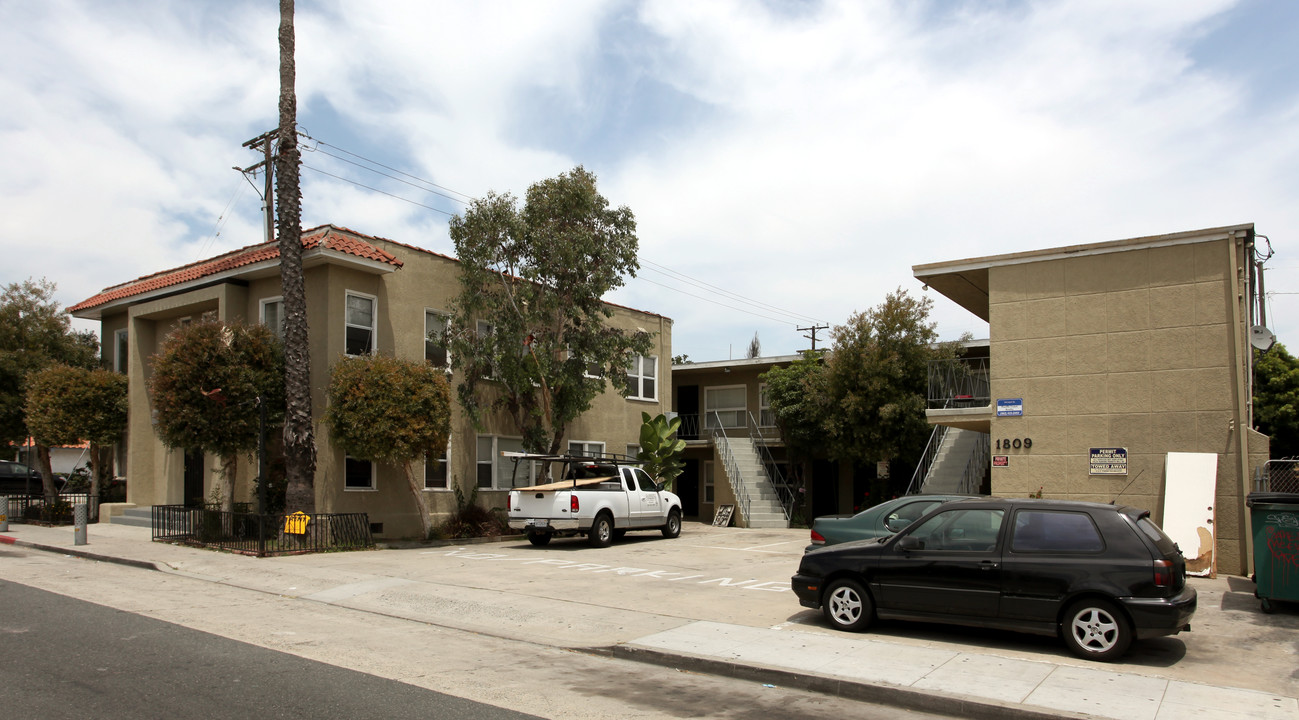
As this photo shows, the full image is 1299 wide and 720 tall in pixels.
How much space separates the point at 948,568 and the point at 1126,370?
352 inches

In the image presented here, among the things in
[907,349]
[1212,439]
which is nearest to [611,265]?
[907,349]

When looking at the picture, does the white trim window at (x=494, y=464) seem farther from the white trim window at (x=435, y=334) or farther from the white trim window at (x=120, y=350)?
the white trim window at (x=120, y=350)

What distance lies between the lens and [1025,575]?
331 inches

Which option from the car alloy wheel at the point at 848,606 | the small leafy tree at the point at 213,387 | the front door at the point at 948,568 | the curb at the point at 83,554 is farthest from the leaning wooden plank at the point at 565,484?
the front door at the point at 948,568

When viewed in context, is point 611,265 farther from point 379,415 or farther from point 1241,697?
point 1241,697

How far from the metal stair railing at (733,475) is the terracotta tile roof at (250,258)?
41.9ft

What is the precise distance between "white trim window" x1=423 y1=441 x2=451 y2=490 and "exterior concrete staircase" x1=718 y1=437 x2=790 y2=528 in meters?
9.63

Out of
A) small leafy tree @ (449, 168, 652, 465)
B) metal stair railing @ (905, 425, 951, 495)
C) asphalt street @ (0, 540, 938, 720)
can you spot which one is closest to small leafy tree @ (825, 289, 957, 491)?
metal stair railing @ (905, 425, 951, 495)

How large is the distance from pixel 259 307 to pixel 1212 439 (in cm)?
1955

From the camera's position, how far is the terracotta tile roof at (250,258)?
18.9m

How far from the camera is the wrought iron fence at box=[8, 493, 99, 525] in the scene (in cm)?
2219

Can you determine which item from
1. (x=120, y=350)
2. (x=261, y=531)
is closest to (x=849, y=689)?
(x=261, y=531)

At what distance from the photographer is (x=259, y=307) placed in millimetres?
20312

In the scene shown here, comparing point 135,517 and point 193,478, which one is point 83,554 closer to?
point 135,517
